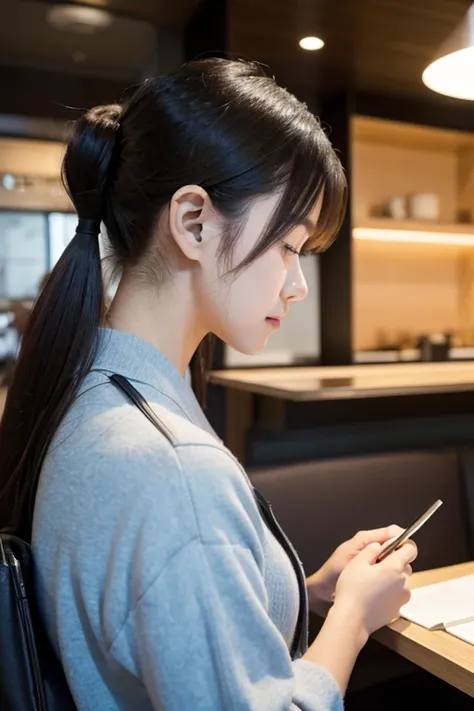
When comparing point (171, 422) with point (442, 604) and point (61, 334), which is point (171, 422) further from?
point (442, 604)

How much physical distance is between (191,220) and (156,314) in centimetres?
10

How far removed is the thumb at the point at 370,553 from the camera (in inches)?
32.7

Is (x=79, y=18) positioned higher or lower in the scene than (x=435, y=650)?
higher

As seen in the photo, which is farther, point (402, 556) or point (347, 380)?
point (347, 380)

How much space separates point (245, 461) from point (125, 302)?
118 centimetres

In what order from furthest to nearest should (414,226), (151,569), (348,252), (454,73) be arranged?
(414,226) < (348,252) < (454,73) < (151,569)

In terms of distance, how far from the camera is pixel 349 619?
729 mm

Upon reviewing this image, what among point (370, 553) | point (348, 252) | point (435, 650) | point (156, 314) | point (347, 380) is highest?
point (348, 252)

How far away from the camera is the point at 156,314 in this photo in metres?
0.67

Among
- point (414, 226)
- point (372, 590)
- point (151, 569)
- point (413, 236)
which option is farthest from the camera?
point (413, 236)

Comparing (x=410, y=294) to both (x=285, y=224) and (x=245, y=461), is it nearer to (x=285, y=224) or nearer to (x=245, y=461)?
(x=245, y=461)

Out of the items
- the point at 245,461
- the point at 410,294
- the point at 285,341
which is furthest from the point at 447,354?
the point at 245,461

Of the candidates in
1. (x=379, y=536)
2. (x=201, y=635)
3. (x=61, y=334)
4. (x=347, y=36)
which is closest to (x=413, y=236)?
(x=347, y=36)

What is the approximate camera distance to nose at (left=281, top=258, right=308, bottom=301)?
70 centimetres
